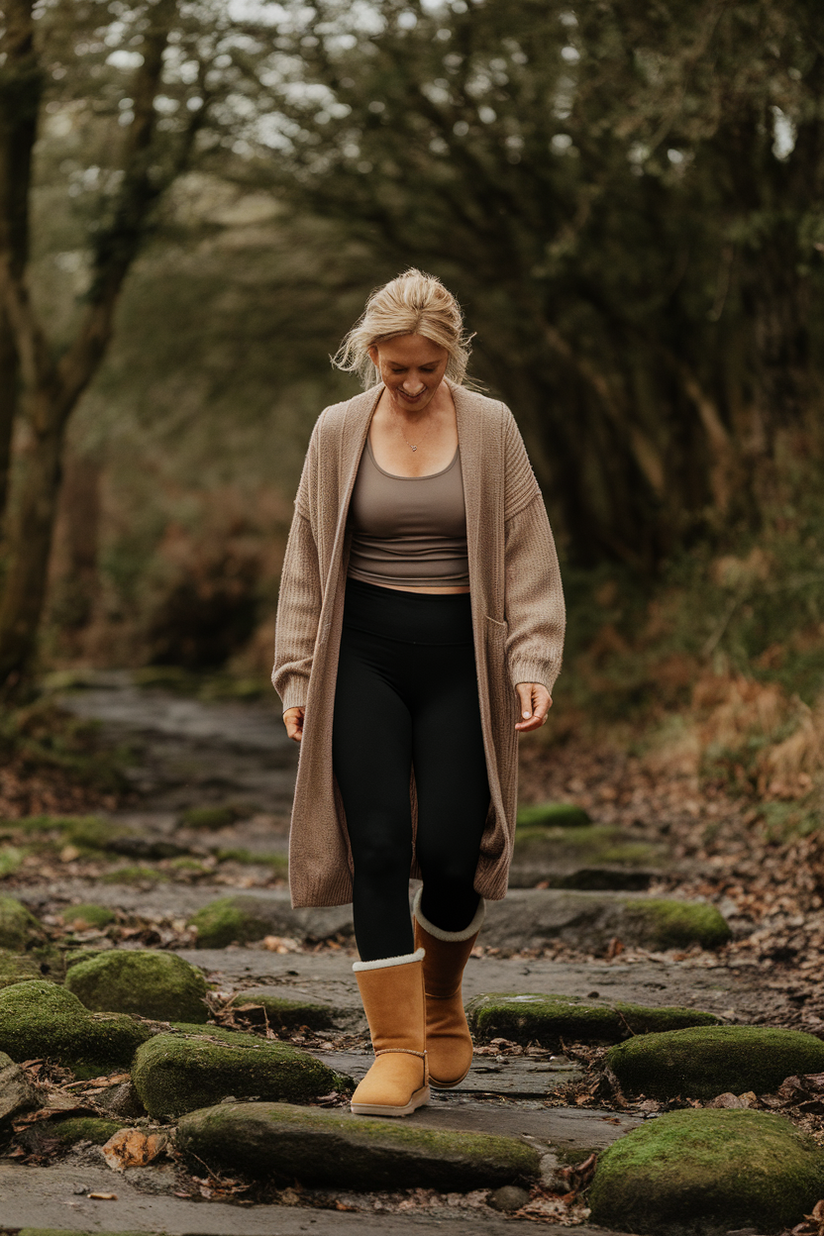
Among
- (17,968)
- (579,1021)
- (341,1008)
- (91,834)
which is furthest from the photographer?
(91,834)

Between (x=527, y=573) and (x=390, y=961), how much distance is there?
116 cm

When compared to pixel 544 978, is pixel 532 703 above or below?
above

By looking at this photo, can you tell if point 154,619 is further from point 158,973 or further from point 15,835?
point 158,973

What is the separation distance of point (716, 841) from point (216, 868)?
3244 mm

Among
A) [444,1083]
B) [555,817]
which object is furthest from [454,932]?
[555,817]

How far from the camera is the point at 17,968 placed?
499 cm

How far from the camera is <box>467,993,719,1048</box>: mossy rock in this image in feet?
15.5

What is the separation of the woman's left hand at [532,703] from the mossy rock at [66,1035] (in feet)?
5.33

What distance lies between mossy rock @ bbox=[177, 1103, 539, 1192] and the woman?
1.08 feet

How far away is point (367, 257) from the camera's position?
17.1 metres

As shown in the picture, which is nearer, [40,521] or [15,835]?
[15,835]

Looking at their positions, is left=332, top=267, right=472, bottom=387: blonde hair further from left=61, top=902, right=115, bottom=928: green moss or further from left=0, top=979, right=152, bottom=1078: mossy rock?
left=61, top=902, right=115, bottom=928: green moss

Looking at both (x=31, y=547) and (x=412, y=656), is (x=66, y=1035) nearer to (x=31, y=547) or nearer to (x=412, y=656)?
(x=412, y=656)

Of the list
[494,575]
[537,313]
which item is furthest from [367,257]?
[494,575]
